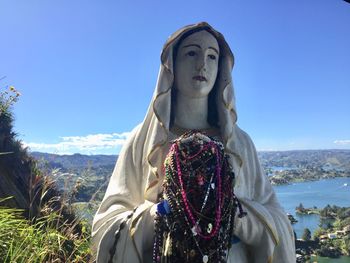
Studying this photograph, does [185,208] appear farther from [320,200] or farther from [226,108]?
[320,200]

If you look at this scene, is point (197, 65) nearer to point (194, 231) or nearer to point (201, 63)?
point (201, 63)

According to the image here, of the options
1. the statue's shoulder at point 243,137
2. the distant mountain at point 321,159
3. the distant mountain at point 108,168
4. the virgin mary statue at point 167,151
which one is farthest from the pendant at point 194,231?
the distant mountain at point 321,159

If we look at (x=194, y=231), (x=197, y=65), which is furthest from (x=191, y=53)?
(x=194, y=231)

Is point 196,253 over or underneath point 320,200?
over

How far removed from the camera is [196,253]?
2240mm

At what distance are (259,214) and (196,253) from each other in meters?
0.66

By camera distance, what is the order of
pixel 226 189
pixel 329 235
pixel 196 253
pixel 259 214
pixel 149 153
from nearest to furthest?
pixel 196 253, pixel 226 189, pixel 259 214, pixel 149 153, pixel 329 235

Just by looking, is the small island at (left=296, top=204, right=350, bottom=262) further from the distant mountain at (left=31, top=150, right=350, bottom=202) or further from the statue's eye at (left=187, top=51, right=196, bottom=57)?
the statue's eye at (left=187, top=51, right=196, bottom=57)

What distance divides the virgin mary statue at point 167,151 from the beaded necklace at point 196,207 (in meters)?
0.20

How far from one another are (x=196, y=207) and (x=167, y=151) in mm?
724

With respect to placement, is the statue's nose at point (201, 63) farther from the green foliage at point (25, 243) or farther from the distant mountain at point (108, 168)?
the green foliage at point (25, 243)

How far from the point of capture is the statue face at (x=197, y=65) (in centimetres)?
305

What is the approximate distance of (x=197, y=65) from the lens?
3035mm

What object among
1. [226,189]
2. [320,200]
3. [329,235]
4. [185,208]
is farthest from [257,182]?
[320,200]
